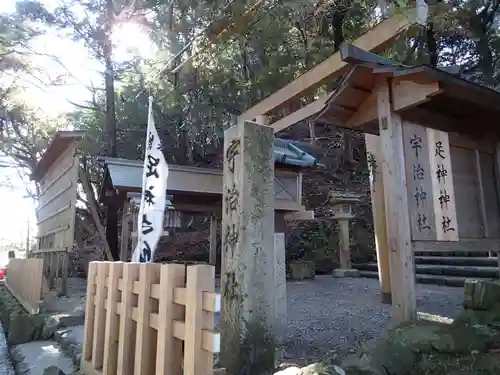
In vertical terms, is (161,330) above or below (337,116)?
below

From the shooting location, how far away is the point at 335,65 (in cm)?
582

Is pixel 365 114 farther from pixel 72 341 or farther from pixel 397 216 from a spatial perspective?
pixel 72 341

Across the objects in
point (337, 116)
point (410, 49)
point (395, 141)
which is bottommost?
point (395, 141)

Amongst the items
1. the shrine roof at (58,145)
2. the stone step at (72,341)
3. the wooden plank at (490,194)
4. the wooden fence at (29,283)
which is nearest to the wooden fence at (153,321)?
the stone step at (72,341)

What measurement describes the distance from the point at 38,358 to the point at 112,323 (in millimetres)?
2477

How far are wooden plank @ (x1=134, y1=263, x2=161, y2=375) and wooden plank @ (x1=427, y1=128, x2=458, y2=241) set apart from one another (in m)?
2.76

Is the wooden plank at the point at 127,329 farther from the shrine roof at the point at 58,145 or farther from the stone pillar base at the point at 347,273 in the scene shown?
the stone pillar base at the point at 347,273

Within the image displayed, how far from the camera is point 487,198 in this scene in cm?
453

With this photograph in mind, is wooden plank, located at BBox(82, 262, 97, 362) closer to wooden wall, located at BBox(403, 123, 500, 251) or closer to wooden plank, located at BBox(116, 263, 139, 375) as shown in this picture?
wooden plank, located at BBox(116, 263, 139, 375)

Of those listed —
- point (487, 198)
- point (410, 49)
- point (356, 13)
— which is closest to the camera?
point (487, 198)

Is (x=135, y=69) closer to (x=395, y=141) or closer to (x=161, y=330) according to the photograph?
(x=395, y=141)

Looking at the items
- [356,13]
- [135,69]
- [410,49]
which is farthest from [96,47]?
[410,49]

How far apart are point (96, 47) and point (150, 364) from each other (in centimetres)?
1208

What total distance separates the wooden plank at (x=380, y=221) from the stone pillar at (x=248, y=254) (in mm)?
3568
